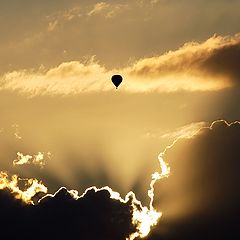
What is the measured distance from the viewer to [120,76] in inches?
5187
